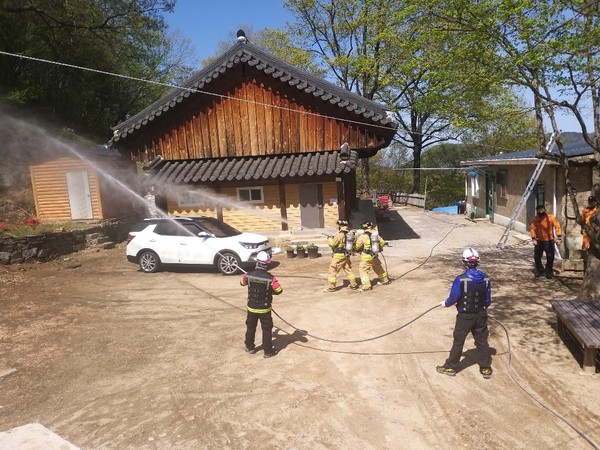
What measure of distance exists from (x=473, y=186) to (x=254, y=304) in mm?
22440

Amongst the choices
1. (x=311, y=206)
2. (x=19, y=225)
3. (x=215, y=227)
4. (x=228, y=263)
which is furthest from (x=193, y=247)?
(x=19, y=225)

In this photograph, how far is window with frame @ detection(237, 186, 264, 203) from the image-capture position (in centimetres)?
1683

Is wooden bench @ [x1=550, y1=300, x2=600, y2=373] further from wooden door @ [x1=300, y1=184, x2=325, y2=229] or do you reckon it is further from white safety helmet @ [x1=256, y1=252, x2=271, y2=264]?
wooden door @ [x1=300, y1=184, x2=325, y2=229]

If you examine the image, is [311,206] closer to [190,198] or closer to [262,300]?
[190,198]

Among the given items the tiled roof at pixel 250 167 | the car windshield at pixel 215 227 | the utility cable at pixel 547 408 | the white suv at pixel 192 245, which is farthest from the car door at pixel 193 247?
the utility cable at pixel 547 408

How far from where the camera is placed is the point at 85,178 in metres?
19.4

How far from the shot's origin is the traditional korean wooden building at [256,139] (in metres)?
15.8

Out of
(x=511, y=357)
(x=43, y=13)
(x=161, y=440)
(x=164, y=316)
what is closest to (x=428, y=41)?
(x=511, y=357)

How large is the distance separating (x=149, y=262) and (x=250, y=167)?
539cm

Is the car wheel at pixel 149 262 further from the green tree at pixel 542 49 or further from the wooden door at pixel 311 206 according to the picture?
the green tree at pixel 542 49

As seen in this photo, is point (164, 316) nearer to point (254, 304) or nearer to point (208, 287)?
point (208, 287)

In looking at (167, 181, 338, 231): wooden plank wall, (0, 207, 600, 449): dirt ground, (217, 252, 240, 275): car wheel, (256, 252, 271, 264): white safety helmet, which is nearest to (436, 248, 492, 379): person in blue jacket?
(0, 207, 600, 449): dirt ground

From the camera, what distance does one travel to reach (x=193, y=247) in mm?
12656

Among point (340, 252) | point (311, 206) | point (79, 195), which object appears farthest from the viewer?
point (79, 195)
